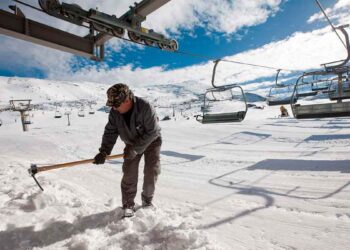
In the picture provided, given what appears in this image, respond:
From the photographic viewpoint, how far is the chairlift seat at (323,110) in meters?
6.25

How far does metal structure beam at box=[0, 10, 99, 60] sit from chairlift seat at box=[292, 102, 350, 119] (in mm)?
5323

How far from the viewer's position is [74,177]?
5.18 meters

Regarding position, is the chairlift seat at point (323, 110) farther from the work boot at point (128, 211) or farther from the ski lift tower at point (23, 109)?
the ski lift tower at point (23, 109)

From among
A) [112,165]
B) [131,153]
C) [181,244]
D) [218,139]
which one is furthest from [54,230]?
[218,139]

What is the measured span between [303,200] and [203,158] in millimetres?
4104

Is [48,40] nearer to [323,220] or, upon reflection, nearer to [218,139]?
[323,220]

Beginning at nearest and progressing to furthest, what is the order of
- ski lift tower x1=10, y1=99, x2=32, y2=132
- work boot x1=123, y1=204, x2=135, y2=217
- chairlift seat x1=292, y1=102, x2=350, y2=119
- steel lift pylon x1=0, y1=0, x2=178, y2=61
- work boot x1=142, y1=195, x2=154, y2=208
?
work boot x1=123, y1=204, x2=135, y2=217 → work boot x1=142, y1=195, x2=154, y2=208 → steel lift pylon x1=0, y1=0, x2=178, y2=61 → chairlift seat x1=292, y1=102, x2=350, y2=119 → ski lift tower x1=10, y1=99, x2=32, y2=132

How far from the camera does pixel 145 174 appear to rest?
3.29 metres

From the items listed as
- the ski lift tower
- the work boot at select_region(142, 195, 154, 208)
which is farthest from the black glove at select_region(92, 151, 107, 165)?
the ski lift tower

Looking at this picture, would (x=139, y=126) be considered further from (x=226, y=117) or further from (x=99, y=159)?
(x=226, y=117)

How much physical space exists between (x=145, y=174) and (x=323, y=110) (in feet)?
17.2

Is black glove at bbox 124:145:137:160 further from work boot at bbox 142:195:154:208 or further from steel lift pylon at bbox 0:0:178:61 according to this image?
steel lift pylon at bbox 0:0:178:61

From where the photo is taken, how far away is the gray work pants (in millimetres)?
3160

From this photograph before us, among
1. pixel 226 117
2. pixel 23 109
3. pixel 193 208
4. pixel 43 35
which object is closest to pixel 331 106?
pixel 226 117
